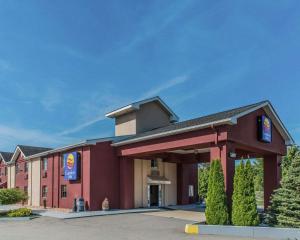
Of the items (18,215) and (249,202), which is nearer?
(249,202)

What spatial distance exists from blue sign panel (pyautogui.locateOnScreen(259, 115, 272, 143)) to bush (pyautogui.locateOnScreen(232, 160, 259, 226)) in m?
5.31

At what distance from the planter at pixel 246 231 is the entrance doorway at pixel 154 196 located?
13.8 meters

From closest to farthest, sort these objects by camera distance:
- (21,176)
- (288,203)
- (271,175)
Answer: (288,203) → (271,175) → (21,176)

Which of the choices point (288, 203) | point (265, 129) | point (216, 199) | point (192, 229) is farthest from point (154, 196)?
point (288, 203)

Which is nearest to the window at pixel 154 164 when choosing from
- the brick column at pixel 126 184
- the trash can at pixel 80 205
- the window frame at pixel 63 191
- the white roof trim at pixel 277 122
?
the brick column at pixel 126 184

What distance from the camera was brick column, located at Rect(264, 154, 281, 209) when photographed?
74.6ft

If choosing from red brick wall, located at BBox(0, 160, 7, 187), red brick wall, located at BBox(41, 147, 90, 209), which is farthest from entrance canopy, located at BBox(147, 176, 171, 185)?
red brick wall, located at BBox(0, 160, 7, 187)

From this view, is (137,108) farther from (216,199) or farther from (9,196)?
(216,199)

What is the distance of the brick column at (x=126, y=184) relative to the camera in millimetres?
25453

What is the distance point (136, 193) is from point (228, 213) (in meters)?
11.8

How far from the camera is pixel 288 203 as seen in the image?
1434 centimetres

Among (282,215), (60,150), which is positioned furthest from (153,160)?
(282,215)

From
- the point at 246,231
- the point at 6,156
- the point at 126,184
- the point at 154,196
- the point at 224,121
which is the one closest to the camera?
the point at 246,231

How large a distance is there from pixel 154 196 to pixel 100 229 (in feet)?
42.7
